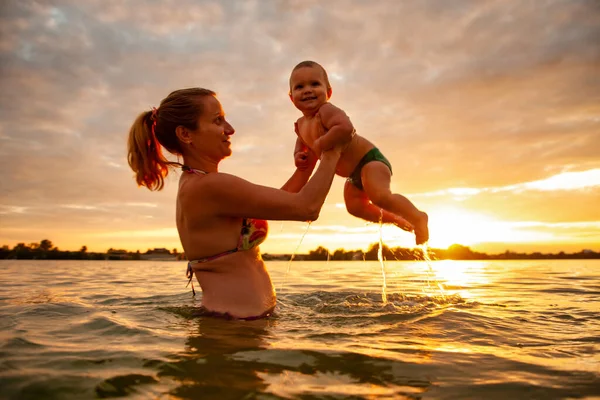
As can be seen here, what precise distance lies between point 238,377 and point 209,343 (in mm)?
779

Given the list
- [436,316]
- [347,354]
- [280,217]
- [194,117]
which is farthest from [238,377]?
[436,316]

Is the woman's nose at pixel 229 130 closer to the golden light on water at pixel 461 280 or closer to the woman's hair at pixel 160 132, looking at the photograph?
the woman's hair at pixel 160 132

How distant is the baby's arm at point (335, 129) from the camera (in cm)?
367

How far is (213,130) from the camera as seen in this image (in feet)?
12.7

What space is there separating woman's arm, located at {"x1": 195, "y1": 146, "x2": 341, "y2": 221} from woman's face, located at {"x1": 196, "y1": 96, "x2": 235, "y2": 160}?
0.44 meters

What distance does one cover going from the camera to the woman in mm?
3504

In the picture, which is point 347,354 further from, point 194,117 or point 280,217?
point 194,117

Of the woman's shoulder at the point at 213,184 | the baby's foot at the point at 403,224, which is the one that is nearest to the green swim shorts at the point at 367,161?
the baby's foot at the point at 403,224

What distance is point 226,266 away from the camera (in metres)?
3.76

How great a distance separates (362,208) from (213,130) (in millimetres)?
1894

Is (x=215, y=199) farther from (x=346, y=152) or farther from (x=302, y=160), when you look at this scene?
(x=346, y=152)

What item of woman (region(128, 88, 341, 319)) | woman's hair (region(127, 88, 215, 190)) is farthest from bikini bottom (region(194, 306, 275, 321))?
woman's hair (region(127, 88, 215, 190))

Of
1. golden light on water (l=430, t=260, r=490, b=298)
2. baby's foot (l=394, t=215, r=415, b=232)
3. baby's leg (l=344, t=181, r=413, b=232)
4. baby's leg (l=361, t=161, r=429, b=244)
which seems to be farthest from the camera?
golden light on water (l=430, t=260, r=490, b=298)

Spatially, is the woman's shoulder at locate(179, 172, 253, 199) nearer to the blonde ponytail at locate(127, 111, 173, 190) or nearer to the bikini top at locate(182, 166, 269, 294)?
the bikini top at locate(182, 166, 269, 294)
